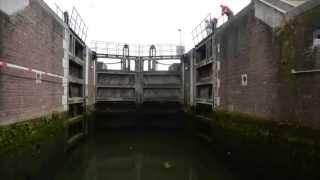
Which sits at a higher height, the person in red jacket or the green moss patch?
the person in red jacket

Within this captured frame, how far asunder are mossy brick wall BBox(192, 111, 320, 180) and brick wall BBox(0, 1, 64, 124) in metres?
4.13

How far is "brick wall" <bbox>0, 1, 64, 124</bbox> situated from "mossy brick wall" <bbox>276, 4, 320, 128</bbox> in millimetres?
4244

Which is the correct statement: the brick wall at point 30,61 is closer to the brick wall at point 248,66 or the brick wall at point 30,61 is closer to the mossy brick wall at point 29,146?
the mossy brick wall at point 29,146

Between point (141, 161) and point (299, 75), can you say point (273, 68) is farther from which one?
point (141, 161)

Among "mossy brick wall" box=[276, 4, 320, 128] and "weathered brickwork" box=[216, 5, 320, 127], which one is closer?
"mossy brick wall" box=[276, 4, 320, 128]

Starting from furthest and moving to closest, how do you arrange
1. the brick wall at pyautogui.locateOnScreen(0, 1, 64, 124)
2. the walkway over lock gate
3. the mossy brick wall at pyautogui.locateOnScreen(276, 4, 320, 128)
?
the walkway over lock gate, the brick wall at pyautogui.locateOnScreen(0, 1, 64, 124), the mossy brick wall at pyautogui.locateOnScreen(276, 4, 320, 128)

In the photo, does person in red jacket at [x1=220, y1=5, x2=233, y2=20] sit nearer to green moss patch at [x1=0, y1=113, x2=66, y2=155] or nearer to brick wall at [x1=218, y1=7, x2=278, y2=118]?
brick wall at [x1=218, y1=7, x2=278, y2=118]

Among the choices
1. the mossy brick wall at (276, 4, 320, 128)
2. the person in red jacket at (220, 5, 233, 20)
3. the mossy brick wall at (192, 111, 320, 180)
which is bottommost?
the mossy brick wall at (192, 111, 320, 180)

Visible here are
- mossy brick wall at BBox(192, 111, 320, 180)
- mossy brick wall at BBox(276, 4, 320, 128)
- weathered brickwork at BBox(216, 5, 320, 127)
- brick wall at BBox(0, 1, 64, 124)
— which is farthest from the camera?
brick wall at BBox(0, 1, 64, 124)

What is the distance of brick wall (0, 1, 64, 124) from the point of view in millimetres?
4637

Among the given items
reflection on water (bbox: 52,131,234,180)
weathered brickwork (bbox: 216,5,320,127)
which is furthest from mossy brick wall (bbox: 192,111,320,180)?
reflection on water (bbox: 52,131,234,180)

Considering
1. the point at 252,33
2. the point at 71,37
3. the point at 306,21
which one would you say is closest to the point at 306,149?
the point at 306,21

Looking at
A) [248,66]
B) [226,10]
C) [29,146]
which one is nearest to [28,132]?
[29,146]

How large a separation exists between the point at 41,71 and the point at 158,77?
8464 mm
